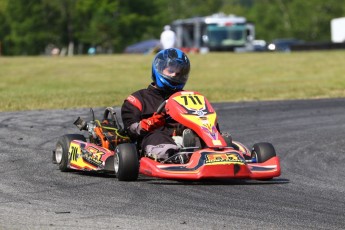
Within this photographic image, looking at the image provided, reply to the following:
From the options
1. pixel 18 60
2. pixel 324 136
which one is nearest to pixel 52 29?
pixel 18 60

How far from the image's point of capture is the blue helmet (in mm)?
9930

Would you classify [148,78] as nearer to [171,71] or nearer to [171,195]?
[171,71]

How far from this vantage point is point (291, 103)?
1980 centimetres

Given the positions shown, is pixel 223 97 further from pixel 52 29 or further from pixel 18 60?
pixel 52 29

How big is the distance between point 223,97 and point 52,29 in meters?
59.1

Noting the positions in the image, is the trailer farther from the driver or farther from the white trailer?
the driver

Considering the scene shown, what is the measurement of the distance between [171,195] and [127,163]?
90 centimetres

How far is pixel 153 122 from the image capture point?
9445 millimetres

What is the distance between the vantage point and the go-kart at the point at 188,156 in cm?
877

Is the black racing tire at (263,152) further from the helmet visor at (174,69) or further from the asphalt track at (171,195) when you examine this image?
the helmet visor at (174,69)

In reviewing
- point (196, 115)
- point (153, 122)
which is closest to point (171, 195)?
point (196, 115)

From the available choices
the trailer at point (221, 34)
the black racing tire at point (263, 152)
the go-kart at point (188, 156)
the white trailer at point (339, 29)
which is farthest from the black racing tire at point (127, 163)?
the white trailer at point (339, 29)

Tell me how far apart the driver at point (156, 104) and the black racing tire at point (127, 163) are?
1.24 ft

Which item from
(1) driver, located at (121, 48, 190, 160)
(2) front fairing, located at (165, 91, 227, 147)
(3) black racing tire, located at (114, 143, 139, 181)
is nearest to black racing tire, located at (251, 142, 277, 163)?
(2) front fairing, located at (165, 91, 227, 147)
